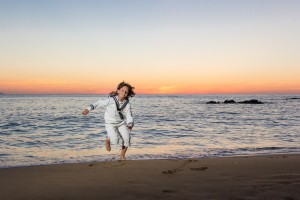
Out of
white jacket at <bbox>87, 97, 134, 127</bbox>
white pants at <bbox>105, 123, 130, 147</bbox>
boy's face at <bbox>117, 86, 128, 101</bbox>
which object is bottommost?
white pants at <bbox>105, 123, 130, 147</bbox>

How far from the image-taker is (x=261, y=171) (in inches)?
239

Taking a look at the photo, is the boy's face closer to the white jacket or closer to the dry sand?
the white jacket

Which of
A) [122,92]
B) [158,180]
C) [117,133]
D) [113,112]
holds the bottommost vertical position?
[158,180]

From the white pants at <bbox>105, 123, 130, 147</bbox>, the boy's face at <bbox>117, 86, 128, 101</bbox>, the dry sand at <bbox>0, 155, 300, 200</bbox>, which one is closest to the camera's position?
the dry sand at <bbox>0, 155, 300, 200</bbox>

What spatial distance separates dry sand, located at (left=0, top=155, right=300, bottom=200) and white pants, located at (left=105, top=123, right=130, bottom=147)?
0.78 m

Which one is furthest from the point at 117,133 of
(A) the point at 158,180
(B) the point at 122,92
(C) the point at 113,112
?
(A) the point at 158,180

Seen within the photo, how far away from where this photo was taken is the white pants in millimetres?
7836

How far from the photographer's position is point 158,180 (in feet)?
17.4

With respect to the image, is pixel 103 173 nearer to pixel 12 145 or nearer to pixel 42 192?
pixel 42 192

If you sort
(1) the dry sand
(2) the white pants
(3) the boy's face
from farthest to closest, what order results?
1. (2) the white pants
2. (3) the boy's face
3. (1) the dry sand

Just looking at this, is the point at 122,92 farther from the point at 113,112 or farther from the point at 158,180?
the point at 158,180

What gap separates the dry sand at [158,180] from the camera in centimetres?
438

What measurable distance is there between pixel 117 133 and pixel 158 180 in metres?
2.86

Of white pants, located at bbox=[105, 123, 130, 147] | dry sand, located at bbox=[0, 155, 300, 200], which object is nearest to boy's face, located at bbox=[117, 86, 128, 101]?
white pants, located at bbox=[105, 123, 130, 147]
